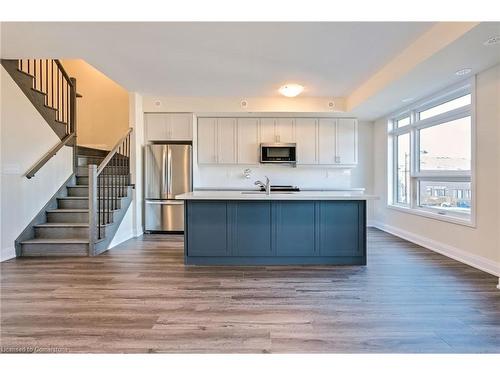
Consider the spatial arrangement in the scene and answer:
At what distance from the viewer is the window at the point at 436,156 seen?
4082mm

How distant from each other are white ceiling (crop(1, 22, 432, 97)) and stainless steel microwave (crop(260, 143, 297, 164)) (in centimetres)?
145

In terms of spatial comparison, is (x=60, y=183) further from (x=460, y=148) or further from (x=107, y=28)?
(x=460, y=148)

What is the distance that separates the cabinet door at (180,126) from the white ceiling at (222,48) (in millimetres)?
1033

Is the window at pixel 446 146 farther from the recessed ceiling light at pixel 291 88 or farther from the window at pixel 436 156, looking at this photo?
the recessed ceiling light at pixel 291 88

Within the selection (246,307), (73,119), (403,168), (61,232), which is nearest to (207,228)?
(246,307)

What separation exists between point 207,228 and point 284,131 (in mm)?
3204

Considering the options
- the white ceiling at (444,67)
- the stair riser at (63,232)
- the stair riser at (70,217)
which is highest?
the white ceiling at (444,67)

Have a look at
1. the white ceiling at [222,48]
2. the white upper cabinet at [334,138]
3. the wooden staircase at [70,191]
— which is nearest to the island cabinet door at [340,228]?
the white ceiling at [222,48]

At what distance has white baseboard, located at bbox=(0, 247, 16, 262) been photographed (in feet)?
12.9

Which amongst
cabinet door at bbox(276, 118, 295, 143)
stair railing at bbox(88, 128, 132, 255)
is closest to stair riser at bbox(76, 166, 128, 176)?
stair railing at bbox(88, 128, 132, 255)

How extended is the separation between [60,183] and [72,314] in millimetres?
3340

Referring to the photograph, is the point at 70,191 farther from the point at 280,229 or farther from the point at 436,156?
the point at 436,156

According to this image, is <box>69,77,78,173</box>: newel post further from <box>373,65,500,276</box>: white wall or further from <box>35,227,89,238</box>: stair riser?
<box>373,65,500,276</box>: white wall

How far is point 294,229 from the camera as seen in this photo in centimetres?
368
